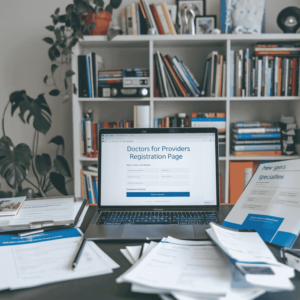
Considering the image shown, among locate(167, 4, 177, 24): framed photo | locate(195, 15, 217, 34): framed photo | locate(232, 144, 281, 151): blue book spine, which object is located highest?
locate(167, 4, 177, 24): framed photo

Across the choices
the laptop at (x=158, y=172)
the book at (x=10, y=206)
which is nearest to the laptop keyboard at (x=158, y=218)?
the laptop at (x=158, y=172)

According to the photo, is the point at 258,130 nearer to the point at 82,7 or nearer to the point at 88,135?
the point at 88,135

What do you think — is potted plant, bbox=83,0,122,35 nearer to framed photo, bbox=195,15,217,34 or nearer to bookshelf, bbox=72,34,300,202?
bookshelf, bbox=72,34,300,202

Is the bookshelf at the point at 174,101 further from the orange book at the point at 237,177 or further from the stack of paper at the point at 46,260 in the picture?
the stack of paper at the point at 46,260

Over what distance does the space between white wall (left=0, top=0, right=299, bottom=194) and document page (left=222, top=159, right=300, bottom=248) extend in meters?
1.92

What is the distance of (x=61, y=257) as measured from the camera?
647 millimetres

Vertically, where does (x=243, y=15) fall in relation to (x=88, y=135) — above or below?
above

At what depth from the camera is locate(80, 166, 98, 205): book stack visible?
87.3 inches

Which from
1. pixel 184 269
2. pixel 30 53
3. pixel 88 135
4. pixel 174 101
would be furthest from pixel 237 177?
pixel 30 53

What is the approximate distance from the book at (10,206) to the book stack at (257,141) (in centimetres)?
167

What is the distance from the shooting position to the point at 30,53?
2.45m

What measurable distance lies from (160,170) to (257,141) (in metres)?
1.46

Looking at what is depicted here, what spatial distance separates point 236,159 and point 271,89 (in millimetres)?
606

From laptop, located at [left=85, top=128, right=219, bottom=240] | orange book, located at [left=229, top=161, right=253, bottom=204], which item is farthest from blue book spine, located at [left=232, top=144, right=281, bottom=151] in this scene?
laptop, located at [left=85, top=128, right=219, bottom=240]
